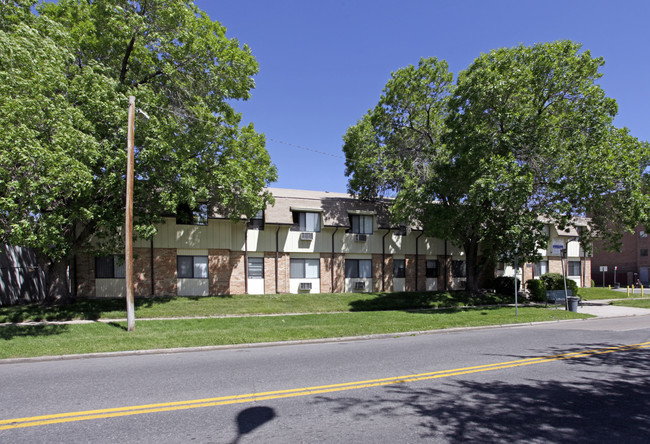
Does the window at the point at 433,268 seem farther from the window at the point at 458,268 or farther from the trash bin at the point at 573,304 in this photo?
the trash bin at the point at 573,304

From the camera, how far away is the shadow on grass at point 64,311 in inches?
584

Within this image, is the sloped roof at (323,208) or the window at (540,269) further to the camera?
the window at (540,269)

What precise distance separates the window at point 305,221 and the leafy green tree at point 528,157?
17.4 ft

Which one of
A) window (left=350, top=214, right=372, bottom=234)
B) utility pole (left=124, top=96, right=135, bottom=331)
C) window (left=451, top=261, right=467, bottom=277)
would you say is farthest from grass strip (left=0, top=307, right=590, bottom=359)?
window (left=451, top=261, right=467, bottom=277)

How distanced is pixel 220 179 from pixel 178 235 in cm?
658

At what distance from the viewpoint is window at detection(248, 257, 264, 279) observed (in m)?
23.3

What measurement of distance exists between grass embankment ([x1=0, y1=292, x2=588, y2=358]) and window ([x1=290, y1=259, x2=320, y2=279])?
7.35 ft

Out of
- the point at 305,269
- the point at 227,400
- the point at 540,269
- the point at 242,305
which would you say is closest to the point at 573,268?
the point at 540,269

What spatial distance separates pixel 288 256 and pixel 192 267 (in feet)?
18.7

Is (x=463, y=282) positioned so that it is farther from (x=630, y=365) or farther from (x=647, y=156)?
(x=630, y=365)

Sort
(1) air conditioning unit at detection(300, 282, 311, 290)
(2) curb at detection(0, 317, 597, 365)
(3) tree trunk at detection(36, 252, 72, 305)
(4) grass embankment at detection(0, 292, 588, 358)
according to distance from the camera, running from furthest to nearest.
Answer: (1) air conditioning unit at detection(300, 282, 311, 290), (3) tree trunk at detection(36, 252, 72, 305), (4) grass embankment at detection(0, 292, 588, 358), (2) curb at detection(0, 317, 597, 365)

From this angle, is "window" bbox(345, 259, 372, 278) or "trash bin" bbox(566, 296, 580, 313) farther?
"window" bbox(345, 259, 372, 278)

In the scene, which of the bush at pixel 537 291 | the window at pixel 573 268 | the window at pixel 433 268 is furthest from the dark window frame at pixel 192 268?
the window at pixel 573 268

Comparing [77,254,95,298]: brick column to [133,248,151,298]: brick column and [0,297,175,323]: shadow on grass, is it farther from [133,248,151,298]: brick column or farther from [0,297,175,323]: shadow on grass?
[0,297,175,323]: shadow on grass
